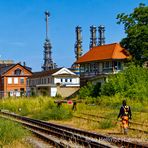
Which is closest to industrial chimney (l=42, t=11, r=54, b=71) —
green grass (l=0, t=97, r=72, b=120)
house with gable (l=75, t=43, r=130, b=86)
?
house with gable (l=75, t=43, r=130, b=86)

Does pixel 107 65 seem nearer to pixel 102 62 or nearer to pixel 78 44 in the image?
pixel 102 62

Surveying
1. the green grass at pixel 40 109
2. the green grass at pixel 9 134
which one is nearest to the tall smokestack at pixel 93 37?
the green grass at pixel 40 109

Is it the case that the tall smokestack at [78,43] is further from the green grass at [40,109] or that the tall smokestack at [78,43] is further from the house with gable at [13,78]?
the green grass at [40,109]

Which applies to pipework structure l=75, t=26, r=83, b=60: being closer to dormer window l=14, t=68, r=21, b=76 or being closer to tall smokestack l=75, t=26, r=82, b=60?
tall smokestack l=75, t=26, r=82, b=60

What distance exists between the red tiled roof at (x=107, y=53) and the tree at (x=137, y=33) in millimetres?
3983

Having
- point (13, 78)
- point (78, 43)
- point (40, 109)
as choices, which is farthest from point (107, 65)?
point (78, 43)

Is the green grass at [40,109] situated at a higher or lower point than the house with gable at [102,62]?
lower

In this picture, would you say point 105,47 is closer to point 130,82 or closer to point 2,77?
point 130,82

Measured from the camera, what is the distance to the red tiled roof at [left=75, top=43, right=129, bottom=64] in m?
65.0

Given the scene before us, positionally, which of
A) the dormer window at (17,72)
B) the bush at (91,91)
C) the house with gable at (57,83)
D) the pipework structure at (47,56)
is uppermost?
the pipework structure at (47,56)

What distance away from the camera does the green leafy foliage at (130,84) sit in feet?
149

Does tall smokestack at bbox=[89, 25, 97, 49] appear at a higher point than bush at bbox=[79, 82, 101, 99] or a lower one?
higher

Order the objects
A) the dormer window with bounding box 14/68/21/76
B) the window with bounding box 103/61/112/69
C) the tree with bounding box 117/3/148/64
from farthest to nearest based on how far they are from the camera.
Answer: the dormer window with bounding box 14/68/21/76, the window with bounding box 103/61/112/69, the tree with bounding box 117/3/148/64

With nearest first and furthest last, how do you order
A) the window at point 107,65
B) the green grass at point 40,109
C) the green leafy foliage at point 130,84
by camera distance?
the green grass at point 40,109 < the green leafy foliage at point 130,84 < the window at point 107,65
